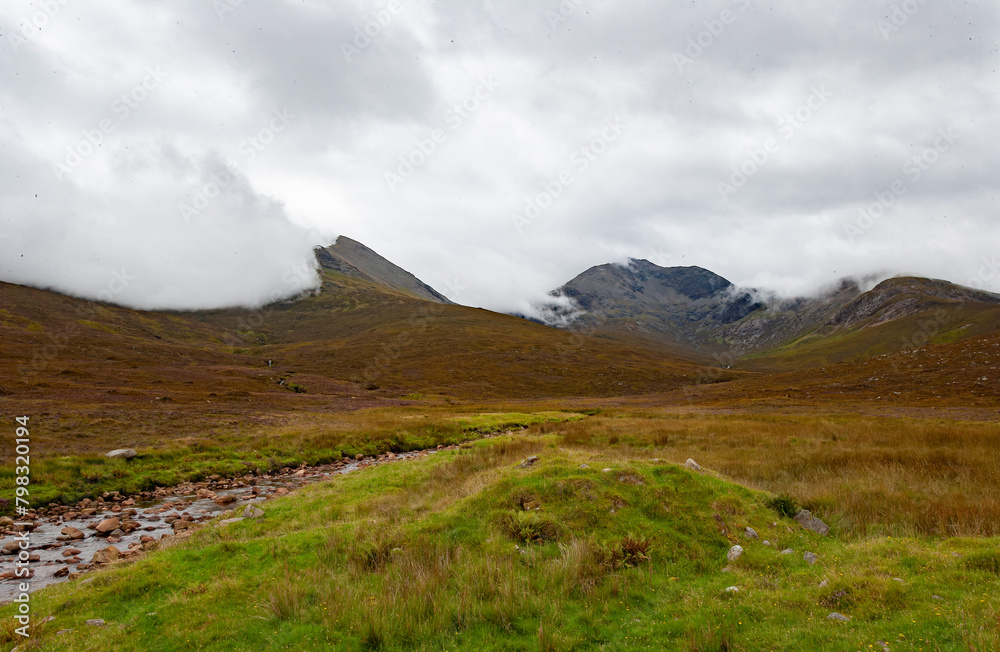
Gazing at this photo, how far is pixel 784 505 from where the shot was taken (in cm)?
1321

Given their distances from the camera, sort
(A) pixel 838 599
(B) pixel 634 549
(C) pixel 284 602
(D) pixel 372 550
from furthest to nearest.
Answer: (D) pixel 372 550
(B) pixel 634 549
(C) pixel 284 602
(A) pixel 838 599

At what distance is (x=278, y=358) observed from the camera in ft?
429

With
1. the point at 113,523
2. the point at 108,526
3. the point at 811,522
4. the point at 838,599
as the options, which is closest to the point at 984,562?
the point at 838,599

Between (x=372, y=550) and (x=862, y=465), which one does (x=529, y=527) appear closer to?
(x=372, y=550)

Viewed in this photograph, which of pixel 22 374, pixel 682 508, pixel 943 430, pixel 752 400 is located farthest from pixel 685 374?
pixel 22 374

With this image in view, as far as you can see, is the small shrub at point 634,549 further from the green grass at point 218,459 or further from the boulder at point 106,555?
the green grass at point 218,459

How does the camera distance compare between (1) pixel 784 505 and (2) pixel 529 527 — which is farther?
(1) pixel 784 505

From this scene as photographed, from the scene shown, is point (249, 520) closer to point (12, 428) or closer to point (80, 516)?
point (80, 516)

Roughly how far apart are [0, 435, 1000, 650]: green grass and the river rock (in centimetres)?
492

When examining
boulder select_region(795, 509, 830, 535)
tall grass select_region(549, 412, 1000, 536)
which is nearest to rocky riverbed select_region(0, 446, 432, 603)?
boulder select_region(795, 509, 830, 535)

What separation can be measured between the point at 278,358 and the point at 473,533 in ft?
444

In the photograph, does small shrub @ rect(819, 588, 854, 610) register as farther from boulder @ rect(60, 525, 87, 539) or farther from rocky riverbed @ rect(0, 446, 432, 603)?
boulder @ rect(60, 525, 87, 539)

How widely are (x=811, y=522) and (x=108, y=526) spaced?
22890 mm

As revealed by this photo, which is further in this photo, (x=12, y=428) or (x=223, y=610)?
(x=12, y=428)
